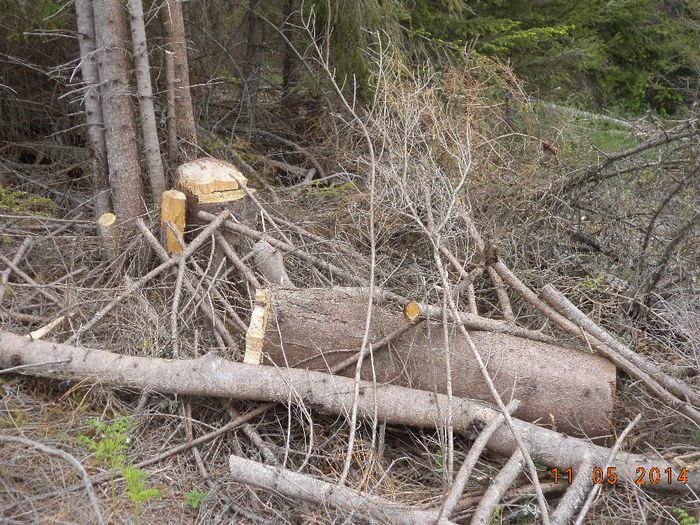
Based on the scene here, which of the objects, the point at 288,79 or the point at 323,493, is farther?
the point at 288,79

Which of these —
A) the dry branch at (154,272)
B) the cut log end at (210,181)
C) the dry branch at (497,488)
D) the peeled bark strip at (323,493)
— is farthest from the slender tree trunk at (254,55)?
the dry branch at (497,488)

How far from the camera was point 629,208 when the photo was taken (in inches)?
196

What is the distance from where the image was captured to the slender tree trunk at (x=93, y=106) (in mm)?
4602

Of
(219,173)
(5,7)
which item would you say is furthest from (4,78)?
(219,173)

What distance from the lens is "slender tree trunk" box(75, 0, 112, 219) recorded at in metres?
4.60

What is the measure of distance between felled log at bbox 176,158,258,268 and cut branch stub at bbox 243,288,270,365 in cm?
102

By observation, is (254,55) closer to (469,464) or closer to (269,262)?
(269,262)

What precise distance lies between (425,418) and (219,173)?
245 cm

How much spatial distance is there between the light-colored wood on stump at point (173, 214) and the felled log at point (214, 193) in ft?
0.18

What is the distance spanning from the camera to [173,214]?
172 inches

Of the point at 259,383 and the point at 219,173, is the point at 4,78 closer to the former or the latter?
the point at 219,173

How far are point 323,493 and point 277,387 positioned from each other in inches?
29.2

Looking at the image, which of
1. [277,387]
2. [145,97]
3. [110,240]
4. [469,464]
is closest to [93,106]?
[145,97]
